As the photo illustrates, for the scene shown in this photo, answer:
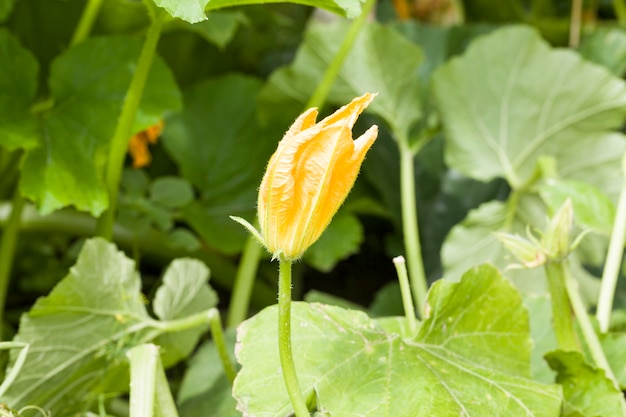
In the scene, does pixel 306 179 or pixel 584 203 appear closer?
pixel 306 179

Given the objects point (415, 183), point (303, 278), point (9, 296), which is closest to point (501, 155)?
point (415, 183)

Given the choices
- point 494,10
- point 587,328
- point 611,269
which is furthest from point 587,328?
point 494,10

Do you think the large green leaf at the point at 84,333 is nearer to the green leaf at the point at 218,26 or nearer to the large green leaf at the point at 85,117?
the large green leaf at the point at 85,117

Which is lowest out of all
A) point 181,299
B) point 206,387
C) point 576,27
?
point 206,387

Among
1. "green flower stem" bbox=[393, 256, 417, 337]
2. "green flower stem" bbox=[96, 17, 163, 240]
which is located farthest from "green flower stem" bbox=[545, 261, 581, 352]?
"green flower stem" bbox=[96, 17, 163, 240]

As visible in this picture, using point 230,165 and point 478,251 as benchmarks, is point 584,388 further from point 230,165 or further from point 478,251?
point 230,165

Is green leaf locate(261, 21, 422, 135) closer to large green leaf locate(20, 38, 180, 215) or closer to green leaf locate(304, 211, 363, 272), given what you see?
green leaf locate(304, 211, 363, 272)

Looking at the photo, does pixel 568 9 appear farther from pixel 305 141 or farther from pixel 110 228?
pixel 305 141

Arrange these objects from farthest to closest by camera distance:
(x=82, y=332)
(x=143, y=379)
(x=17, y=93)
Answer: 1. (x=17, y=93)
2. (x=82, y=332)
3. (x=143, y=379)
